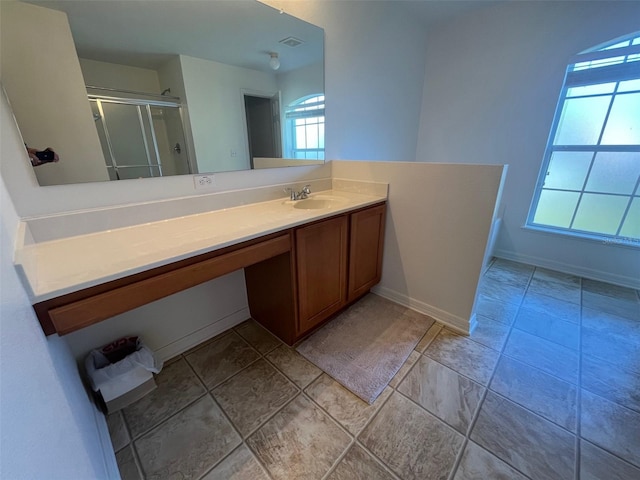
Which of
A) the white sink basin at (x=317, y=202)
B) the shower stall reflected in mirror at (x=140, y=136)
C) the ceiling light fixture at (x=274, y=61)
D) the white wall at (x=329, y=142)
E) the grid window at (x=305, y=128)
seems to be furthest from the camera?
the grid window at (x=305, y=128)

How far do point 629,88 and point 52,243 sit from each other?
13.9ft

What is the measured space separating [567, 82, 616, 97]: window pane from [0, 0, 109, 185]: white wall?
3.74 metres

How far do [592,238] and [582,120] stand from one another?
114cm

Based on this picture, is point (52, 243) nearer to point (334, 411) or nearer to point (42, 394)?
point (42, 394)

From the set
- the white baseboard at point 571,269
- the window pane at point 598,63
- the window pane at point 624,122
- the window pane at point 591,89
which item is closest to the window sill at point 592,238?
the white baseboard at point 571,269

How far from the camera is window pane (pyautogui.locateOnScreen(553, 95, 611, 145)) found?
239 centimetres

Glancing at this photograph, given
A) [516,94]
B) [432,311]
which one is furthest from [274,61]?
[516,94]

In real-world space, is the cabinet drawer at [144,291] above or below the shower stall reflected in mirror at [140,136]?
below

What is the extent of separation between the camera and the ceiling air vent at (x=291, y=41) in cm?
177

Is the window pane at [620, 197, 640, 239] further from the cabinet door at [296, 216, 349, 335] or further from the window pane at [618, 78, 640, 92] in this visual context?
the cabinet door at [296, 216, 349, 335]

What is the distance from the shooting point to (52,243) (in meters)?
1.10

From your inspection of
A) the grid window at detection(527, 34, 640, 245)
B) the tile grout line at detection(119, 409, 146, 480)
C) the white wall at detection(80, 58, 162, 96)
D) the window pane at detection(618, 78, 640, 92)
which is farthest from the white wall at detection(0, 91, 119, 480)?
the window pane at detection(618, 78, 640, 92)

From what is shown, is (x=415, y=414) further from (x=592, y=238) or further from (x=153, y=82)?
(x=592, y=238)

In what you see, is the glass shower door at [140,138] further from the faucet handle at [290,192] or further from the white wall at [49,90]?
the faucet handle at [290,192]
